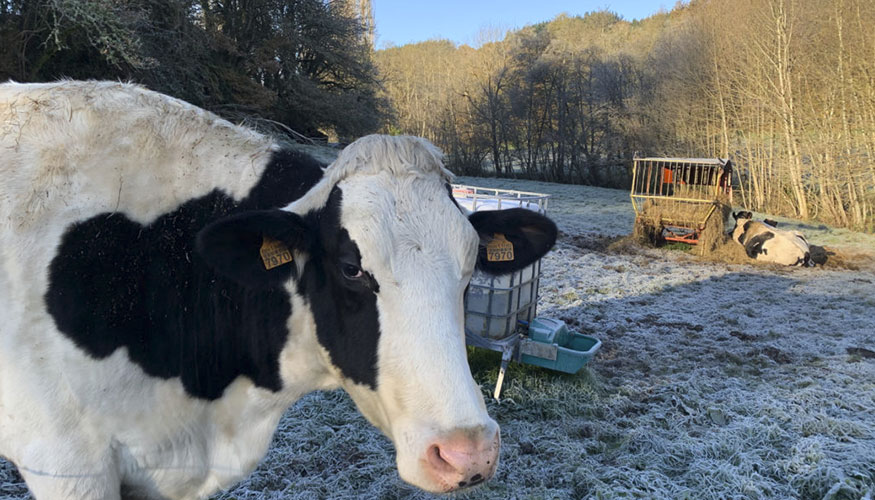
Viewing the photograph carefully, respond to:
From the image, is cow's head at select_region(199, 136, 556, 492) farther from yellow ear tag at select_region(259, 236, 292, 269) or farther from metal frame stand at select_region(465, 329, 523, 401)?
metal frame stand at select_region(465, 329, 523, 401)

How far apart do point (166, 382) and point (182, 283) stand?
38cm

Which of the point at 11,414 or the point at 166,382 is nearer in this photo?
the point at 11,414

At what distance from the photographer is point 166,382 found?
196 cm

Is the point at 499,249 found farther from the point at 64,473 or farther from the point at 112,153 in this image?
the point at 64,473

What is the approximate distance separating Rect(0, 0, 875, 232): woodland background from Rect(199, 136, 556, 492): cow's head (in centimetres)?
259

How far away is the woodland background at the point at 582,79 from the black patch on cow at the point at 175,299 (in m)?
2.30

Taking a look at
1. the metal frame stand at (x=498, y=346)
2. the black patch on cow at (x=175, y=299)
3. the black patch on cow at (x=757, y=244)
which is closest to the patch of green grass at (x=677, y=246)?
the black patch on cow at (x=757, y=244)

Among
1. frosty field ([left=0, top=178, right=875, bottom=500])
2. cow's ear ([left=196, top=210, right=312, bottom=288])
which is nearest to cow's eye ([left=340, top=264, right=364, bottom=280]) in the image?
cow's ear ([left=196, top=210, right=312, bottom=288])

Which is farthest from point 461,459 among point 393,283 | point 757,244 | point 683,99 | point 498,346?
point 683,99

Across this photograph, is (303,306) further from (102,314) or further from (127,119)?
(127,119)

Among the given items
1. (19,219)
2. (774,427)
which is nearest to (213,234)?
(19,219)

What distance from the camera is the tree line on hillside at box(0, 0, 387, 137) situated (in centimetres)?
897

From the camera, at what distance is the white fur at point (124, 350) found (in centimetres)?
168

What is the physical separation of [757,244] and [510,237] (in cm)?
1198
